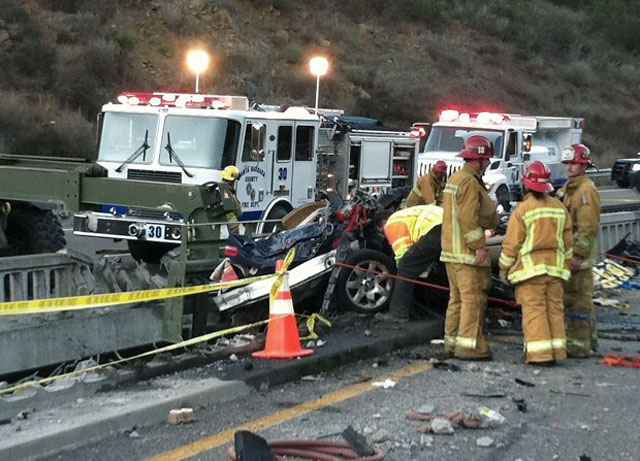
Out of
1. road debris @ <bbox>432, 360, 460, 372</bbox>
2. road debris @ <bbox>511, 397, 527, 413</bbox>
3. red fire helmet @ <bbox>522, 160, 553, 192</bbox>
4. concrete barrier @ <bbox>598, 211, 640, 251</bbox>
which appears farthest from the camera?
concrete barrier @ <bbox>598, 211, 640, 251</bbox>

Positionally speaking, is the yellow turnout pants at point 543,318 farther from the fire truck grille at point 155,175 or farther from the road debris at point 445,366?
the fire truck grille at point 155,175

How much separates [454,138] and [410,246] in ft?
42.8

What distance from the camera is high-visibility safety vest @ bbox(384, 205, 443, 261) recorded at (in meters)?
9.31

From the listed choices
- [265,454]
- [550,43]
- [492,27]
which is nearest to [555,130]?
[265,454]

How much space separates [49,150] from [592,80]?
3408 centimetres

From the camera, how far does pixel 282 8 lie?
134 ft

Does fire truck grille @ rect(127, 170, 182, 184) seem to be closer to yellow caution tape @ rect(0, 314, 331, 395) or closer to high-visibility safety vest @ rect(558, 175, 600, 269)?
yellow caution tape @ rect(0, 314, 331, 395)

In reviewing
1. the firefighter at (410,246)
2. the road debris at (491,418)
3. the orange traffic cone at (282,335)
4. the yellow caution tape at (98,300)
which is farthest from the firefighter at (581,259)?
the yellow caution tape at (98,300)

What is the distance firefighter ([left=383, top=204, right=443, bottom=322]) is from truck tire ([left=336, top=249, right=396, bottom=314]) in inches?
8.4

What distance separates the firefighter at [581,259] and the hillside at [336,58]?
18052 millimetres

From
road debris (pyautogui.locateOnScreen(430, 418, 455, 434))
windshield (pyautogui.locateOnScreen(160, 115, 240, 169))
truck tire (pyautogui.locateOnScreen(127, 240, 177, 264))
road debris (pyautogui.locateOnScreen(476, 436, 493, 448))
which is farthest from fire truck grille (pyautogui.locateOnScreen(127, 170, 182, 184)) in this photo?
road debris (pyautogui.locateOnScreen(476, 436, 493, 448))

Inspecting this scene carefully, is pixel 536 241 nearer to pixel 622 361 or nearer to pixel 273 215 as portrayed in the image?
pixel 622 361

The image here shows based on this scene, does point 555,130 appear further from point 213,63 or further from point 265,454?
point 265,454

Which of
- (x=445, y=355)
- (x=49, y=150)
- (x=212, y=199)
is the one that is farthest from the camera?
(x=49, y=150)
